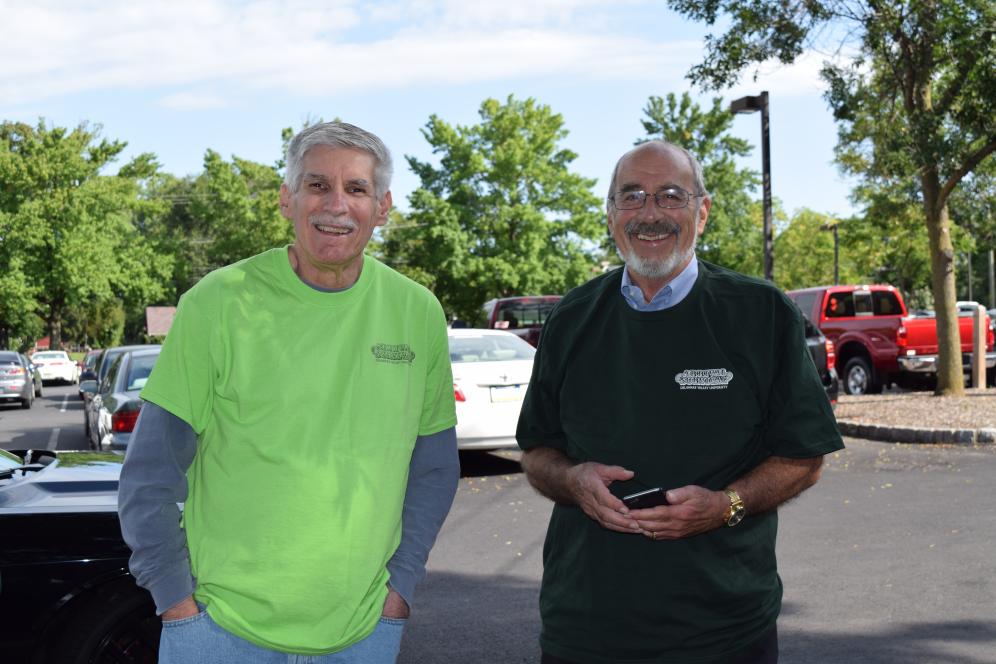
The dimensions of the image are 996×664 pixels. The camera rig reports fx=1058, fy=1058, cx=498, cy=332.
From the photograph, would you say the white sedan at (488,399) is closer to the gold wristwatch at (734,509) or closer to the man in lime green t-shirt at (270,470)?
the gold wristwatch at (734,509)

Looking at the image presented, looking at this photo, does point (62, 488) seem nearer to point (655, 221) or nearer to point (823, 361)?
point (655, 221)

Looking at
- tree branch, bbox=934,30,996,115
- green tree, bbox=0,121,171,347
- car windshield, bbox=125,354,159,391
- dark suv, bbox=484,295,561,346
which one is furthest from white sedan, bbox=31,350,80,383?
tree branch, bbox=934,30,996,115

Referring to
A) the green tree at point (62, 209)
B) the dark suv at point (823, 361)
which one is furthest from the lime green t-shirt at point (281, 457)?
the green tree at point (62, 209)

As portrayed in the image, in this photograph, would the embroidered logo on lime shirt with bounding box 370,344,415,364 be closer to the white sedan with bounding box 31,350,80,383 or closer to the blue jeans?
the blue jeans

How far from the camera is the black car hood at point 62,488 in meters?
4.09

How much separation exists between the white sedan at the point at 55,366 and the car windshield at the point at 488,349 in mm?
33872

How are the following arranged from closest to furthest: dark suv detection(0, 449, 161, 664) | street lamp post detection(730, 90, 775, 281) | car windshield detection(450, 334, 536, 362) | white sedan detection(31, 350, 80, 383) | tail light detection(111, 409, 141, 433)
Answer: dark suv detection(0, 449, 161, 664)
tail light detection(111, 409, 141, 433)
car windshield detection(450, 334, 536, 362)
street lamp post detection(730, 90, 775, 281)
white sedan detection(31, 350, 80, 383)

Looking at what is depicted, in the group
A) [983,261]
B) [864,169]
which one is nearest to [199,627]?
[864,169]

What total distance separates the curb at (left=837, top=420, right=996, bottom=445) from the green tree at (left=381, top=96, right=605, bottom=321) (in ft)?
118

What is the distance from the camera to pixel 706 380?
7.97ft

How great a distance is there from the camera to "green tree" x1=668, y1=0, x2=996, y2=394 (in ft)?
49.5

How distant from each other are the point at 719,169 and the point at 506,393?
4070 cm

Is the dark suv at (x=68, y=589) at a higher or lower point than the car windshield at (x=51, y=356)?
lower

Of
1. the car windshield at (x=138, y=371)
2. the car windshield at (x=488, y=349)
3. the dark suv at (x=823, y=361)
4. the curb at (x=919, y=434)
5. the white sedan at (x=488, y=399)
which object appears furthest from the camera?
the dark suv at (x=823, y=361)
